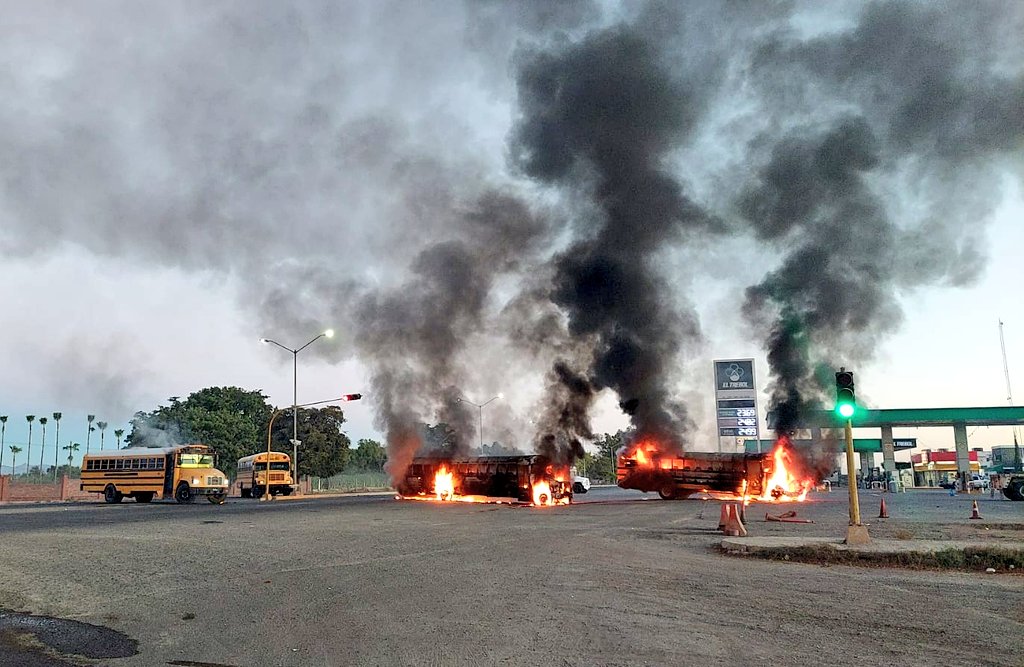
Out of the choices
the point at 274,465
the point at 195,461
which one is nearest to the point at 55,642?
the point at 195,461

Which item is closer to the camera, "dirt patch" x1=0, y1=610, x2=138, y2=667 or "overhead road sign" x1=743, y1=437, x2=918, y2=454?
"dirt patch" x1=0, y1=610, x2=138, y2=667

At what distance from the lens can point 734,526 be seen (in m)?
16.3

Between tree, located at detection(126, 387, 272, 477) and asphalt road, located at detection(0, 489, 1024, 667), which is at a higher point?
tree, located at detection(126, 387, 272, 477)

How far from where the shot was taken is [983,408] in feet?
188

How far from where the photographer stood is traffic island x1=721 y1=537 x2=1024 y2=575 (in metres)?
11.5

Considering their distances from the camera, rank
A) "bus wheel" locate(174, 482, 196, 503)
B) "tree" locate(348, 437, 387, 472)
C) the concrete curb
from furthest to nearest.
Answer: "tree" locate(348, 437, 387, 472) → "bus wheel" locate(174, 482, 196, 503) → the concrete curb

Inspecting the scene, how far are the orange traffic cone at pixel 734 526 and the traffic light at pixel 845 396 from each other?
384 centimetres

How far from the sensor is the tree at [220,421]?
73.9m

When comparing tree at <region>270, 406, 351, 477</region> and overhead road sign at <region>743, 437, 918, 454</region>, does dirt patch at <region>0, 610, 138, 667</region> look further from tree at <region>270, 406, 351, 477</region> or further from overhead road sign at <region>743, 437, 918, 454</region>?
tree at <region>270, 406, 351, 477</region>

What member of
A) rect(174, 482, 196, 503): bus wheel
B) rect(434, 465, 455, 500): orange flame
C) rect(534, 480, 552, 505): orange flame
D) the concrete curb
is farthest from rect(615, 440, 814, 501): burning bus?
rect(174, 482, 196, 503): bus wheel

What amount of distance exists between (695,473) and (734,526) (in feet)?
64.1

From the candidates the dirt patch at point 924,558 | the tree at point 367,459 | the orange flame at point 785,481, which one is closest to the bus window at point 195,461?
the orange flame at point 785,481

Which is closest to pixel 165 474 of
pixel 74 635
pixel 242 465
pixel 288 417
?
pixel 242 465

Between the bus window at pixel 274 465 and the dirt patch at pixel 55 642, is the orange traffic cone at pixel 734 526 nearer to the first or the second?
the dirt patch at pixel 55 642
